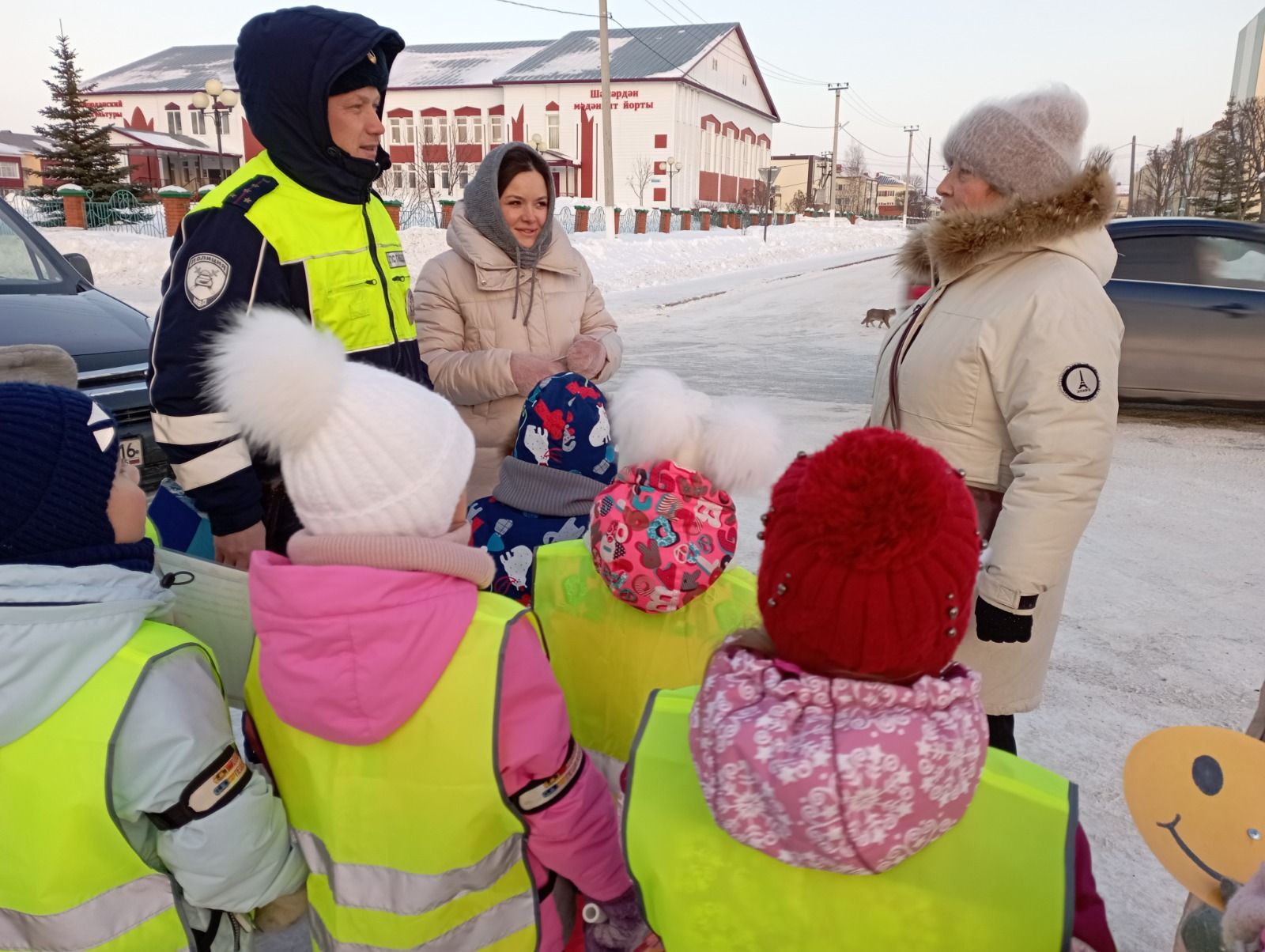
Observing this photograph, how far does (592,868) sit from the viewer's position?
1.54 meters

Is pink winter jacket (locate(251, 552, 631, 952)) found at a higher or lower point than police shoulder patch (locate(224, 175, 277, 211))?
lower

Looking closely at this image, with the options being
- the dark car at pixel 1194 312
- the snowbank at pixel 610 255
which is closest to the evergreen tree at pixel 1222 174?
the snowbank at pixel 610 255

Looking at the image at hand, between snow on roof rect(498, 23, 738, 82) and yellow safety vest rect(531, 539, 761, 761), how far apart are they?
57648mm

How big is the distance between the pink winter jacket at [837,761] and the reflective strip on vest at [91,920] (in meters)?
0.95

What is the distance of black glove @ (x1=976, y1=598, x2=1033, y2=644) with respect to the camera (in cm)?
199

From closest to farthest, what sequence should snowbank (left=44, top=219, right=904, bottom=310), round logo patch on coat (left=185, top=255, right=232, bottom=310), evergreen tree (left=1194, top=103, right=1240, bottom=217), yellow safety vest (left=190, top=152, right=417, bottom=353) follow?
round logo patch on coat (left=185, top=255, right=232, bottom=310) < yellow safety vest (left=190, top=152, right=417, bottom=353) < snowbank (left=44, top=219, right=904, bottom=310) < evergreen tree (left=1194, top=103, right=1240, bottom=217)

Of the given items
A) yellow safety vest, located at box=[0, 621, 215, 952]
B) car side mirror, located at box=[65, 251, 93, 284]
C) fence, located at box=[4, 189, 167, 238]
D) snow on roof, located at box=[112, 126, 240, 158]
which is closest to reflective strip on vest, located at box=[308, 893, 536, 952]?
yellow safety vest, located at box=[0, 621, 215, 952]

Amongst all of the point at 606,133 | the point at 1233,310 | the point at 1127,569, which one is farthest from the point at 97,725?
the point at 606,133

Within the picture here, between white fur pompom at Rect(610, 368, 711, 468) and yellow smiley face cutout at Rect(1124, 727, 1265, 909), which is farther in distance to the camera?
white fur pompom at Rect(610, 368, 711, 468)

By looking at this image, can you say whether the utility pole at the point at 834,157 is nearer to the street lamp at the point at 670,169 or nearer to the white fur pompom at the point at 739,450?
the street lamp at the point at 670,169

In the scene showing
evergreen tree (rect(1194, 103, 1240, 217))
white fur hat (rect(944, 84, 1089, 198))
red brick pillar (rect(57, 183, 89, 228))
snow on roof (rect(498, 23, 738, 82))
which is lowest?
white fur hat (rect(944, 84, 1089, 198))

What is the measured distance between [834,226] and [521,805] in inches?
1930

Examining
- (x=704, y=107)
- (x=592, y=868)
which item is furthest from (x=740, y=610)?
(x=704, y=107)

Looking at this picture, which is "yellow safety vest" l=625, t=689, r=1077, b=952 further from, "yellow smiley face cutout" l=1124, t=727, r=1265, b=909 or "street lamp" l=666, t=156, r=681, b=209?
"street lamp" l=666, t=156, r=681, b=209
